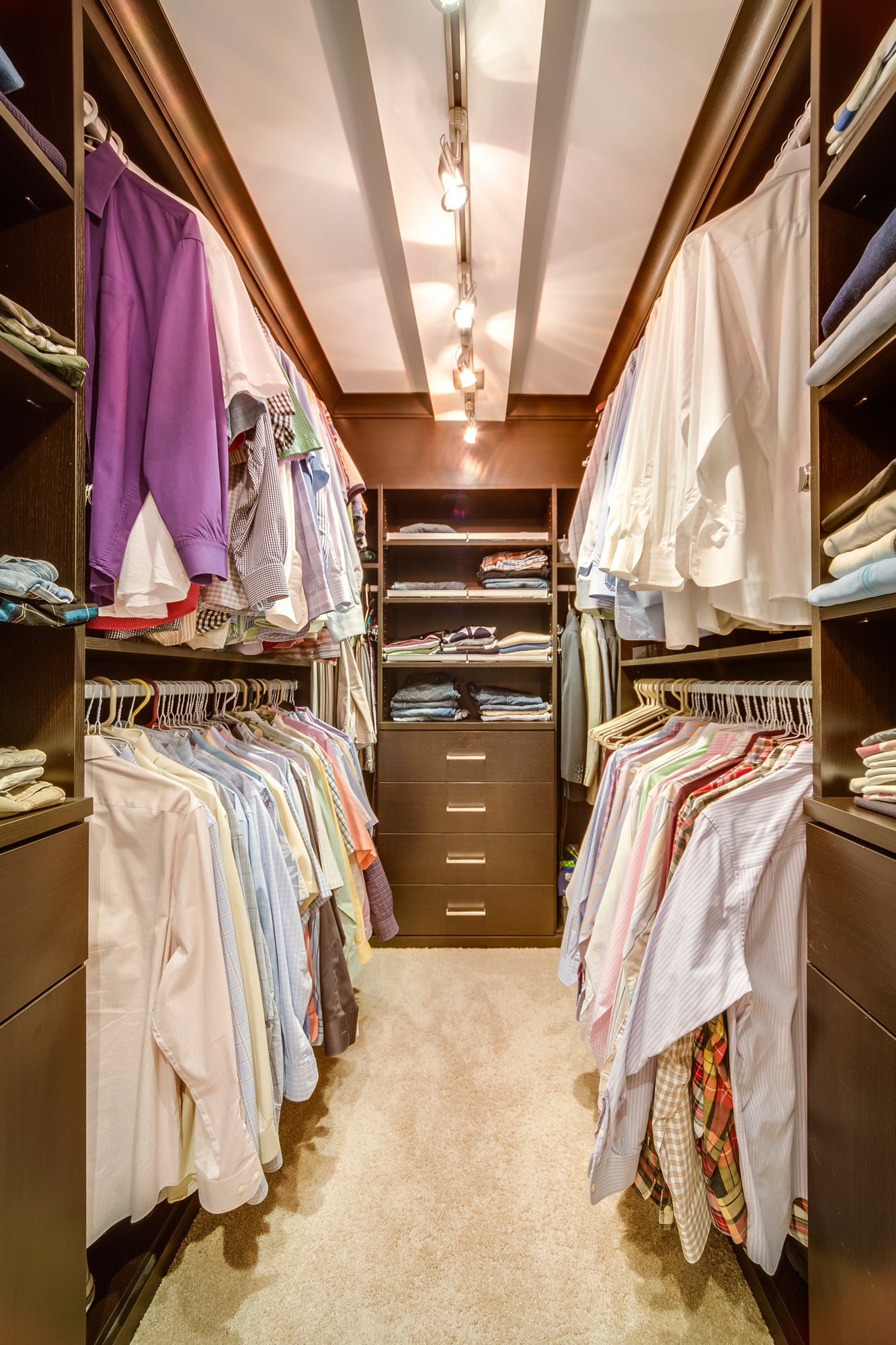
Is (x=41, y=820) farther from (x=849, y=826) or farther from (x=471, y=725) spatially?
(x=471, y=725)

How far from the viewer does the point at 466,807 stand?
8.36 feet

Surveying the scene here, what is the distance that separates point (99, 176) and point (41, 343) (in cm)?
47

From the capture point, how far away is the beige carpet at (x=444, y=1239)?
41.7 inches

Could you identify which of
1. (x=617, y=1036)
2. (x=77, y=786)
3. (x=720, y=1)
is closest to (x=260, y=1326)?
(x=617, y=1036)

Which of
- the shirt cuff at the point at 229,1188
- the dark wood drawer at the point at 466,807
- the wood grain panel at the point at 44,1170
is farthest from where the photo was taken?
the dark wood drawer at the point at 466,807

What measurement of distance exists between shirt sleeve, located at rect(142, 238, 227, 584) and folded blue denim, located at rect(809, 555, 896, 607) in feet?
2.98

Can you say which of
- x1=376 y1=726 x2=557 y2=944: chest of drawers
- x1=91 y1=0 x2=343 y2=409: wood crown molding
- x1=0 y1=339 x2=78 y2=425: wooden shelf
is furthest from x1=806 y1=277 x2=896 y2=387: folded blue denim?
x1=376 y1=726 x2=557 y2=944: chest of drawers

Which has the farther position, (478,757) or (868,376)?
(478,757)

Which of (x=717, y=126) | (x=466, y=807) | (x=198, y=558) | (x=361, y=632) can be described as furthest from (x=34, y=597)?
(x=466, y=807)

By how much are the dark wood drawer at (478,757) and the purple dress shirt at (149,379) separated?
1.69 meters

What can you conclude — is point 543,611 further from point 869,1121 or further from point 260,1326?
point 260,1326

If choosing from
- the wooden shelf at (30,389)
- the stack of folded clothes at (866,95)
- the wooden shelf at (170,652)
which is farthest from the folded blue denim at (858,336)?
the wooden shelf at (170,652)

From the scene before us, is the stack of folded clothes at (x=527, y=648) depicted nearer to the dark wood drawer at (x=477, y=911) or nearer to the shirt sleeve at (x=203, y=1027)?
the dark wood drawer at (x=477, y=911)

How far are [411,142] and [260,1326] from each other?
7.97 feet
